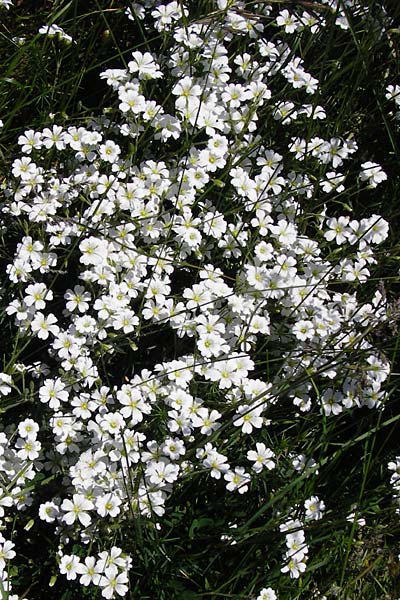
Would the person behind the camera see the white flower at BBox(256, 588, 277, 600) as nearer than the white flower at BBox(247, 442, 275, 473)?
Yes

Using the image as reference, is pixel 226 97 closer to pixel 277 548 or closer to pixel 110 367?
pixel 110 367

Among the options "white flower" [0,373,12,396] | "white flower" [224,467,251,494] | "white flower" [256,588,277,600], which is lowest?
"white flower" [256,588,277,600]

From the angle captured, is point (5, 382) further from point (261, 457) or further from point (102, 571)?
point (261, 457)

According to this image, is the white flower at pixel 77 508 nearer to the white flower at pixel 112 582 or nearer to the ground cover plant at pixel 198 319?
the ground cover plant at pixel 198 319

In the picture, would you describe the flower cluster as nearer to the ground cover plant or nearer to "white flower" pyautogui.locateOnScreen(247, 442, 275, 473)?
the ground cover plant

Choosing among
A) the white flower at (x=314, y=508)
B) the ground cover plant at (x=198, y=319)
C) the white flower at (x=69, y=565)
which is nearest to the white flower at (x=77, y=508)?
the ground cover plant at (x=198, y=319)

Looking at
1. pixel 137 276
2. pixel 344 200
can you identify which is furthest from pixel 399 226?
pixel 137 276

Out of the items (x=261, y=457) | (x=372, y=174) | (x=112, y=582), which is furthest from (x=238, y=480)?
(x=372, y=174)

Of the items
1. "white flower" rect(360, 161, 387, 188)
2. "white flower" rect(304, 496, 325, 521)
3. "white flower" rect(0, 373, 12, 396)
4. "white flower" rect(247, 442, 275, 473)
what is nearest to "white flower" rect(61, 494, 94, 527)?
"white flower" rect(0, 373, 12, 396)
